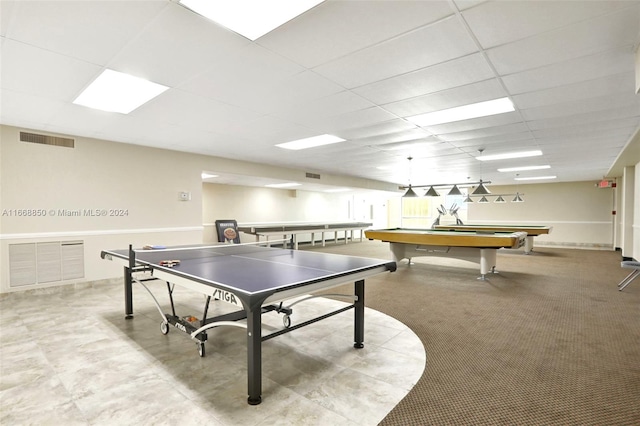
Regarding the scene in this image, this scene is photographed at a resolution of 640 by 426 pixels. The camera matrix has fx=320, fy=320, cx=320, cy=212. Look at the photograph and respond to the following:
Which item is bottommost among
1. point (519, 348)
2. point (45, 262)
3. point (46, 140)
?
point (519, 348)

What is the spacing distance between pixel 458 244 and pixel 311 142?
10.7ft

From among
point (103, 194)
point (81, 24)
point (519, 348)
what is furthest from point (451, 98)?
point (103, 194)

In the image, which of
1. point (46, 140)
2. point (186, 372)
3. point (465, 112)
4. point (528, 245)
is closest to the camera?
point (186, 372)

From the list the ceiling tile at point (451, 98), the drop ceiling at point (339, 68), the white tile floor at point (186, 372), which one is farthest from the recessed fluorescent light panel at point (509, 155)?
the white tile floor at point (186, 372)

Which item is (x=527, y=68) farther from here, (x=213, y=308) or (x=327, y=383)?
(x=213, y=308)

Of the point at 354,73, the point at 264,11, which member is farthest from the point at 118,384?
the point at 354,73

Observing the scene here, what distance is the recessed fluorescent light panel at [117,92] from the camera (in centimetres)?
310

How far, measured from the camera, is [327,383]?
2344mm

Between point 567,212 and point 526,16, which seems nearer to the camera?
point 526,16

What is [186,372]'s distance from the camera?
2492 mm

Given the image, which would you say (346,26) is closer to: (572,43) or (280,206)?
(572,43)

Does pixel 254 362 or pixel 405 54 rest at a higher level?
pixel 405 54

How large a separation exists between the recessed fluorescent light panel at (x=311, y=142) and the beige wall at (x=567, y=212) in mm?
10907

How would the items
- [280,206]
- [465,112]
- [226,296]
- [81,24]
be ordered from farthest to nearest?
[280,206], [465,112], [81,24], [226,296]
